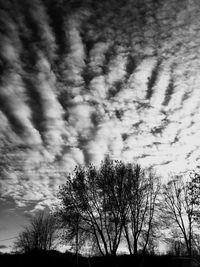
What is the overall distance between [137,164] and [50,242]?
158 feet

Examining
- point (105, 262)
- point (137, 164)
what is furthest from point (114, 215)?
point (105, 262)

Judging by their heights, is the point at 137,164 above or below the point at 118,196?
above

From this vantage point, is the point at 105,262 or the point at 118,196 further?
the point at 105,262

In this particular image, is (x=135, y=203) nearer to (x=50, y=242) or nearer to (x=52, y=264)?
(x=52, y=264)

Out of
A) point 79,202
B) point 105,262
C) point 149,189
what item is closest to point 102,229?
point 79,202

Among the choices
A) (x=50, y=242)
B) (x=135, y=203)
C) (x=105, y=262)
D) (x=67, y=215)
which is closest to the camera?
(x=67, y=215)

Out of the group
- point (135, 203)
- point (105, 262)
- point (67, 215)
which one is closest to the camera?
point (67, 215)

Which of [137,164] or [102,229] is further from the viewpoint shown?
[137,164]

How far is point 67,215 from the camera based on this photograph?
25.4 meters

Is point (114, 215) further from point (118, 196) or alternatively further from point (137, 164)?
point (137, 164)

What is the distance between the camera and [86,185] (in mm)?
26453

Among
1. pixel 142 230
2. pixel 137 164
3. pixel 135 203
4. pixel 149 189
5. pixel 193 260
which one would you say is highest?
pixel 137 164

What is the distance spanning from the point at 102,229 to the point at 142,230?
513cm

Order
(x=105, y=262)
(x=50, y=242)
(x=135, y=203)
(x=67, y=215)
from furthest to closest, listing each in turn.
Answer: (x=50, y=242), (x=105, y=262), (x=135, y=203), (x=67, y=215)
